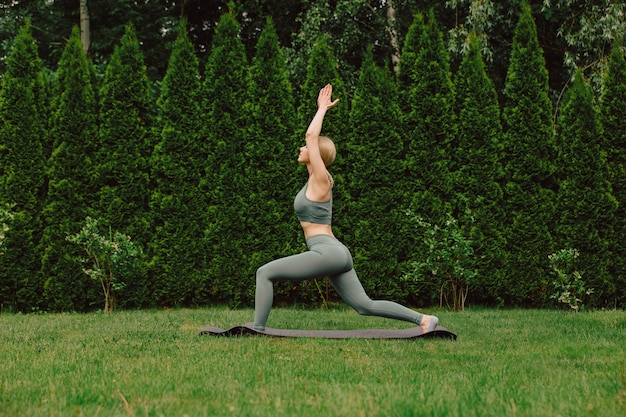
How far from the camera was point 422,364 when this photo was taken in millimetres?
4133

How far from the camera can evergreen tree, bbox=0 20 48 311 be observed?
870cm

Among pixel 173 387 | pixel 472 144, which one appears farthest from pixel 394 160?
pixel 173 387

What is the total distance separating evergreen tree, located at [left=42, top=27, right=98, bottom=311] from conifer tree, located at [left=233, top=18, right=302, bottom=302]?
7.30 ft

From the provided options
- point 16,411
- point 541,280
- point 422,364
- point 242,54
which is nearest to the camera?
point 16,411

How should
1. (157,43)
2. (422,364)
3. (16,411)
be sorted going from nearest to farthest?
(16,411) < (422,364) < (157,43)

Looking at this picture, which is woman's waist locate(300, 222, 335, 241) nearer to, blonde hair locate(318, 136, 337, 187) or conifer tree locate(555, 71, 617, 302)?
blonde hair locate(318, 136, 337, 187)

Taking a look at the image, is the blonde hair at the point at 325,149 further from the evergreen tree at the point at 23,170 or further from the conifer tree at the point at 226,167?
the evergreen tree at the point at 23,170

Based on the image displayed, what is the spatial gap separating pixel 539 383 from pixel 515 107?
21.2ft

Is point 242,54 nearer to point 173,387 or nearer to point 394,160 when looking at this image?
point 394,160

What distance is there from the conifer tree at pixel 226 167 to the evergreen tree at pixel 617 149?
17.1 feet

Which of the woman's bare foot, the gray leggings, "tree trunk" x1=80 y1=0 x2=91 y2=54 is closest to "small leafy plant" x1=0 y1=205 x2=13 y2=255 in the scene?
the gray leggings

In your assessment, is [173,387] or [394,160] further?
[394,160]

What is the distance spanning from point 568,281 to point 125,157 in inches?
253

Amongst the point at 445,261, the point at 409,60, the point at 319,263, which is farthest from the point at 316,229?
the point at 409,60
